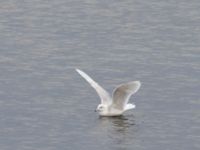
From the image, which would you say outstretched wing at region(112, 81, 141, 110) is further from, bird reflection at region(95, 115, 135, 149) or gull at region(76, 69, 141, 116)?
bird reflection at region(95, 115, 135, 149)

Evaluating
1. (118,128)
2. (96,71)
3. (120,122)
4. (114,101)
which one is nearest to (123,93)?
(114,101)

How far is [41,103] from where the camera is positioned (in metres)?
49.8

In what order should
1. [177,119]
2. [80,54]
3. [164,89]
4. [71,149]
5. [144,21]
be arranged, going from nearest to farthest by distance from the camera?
[71,149], [177,119], [164,89], [80,54], [144,21]

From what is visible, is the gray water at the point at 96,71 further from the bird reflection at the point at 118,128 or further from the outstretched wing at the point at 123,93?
the outstretched wing at the point at 123,93

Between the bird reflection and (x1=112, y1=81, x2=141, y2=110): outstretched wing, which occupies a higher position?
(x1=112, y1=81, x2=141, y2=110): outstretched wing

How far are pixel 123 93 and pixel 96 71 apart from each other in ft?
17.9

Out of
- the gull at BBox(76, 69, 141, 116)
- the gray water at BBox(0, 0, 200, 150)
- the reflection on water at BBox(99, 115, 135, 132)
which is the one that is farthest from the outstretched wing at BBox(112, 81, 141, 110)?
the gray water at BBox(0, 0, 200, 150)

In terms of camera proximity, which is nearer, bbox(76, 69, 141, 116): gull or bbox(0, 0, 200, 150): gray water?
bbox(0, 0, 200, 150): gray water

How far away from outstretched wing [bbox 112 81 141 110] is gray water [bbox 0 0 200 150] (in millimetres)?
517

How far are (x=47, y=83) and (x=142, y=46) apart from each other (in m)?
6.84

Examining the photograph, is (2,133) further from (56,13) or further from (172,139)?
(56,13)

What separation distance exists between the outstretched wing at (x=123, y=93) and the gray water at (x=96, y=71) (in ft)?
1.70

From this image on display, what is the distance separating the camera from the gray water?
153ft

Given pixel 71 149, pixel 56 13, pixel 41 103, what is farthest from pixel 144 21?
pixel 71 149
